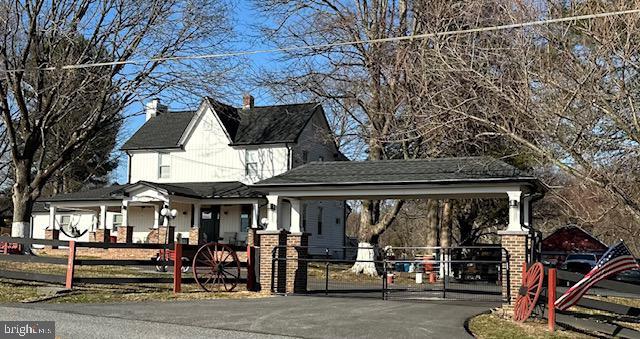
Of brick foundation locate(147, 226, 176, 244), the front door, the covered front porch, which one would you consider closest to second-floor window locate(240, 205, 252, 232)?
the covered front porch

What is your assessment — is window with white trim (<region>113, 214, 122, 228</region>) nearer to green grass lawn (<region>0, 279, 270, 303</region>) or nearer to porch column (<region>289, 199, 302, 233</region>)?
green grass lawn (<region>0, 279, 270, 303</region>)

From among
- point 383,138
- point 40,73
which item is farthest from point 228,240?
point 383,138

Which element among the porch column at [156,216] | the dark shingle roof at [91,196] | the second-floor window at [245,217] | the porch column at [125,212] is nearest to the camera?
the porch column at [156,216]

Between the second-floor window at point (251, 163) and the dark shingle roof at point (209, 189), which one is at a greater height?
the second-floor window at point (251, 163)

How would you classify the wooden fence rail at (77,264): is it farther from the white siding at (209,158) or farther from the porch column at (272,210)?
the white siding at (209,158)

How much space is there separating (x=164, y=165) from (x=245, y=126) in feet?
15.8

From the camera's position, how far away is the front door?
36656mm

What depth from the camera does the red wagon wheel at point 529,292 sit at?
11.6 meters

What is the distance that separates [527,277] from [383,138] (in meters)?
7.77

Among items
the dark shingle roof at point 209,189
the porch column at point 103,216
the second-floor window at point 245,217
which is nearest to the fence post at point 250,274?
the dark shingle roof at point 209,189

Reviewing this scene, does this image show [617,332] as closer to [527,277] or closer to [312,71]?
[527,277]

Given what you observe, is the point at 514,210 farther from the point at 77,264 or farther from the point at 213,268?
the point at 77,264

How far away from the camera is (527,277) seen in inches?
495

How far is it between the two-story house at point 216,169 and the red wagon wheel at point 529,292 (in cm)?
2178
